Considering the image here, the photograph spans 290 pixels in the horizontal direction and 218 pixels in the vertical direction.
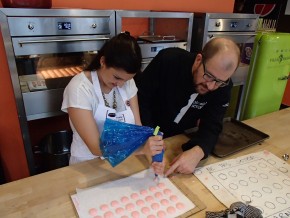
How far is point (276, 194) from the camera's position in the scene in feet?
2.93

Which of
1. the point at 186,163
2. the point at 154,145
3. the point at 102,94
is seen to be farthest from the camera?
the point at 102,94

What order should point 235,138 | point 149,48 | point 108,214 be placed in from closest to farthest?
point 108,214 < point 235,138 < point 149,48

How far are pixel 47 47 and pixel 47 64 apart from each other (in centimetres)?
18

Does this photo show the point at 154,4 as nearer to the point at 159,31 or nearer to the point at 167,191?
the point at 159,31

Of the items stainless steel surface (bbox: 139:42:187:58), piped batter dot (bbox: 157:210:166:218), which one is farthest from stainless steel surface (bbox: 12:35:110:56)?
piped batter dot (bbox: 157:210:166:218)

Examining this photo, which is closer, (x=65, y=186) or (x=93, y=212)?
(x=93, y=212)

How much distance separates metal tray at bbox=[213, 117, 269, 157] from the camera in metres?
1.14

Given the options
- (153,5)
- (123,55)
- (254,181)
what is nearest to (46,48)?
(123,55)

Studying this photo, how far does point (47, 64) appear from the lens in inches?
62.5

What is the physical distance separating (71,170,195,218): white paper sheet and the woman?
86 mm

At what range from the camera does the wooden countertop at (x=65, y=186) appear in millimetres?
763

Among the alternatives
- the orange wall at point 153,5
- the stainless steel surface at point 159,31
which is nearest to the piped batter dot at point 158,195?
the stainless steel surface at point 159,31

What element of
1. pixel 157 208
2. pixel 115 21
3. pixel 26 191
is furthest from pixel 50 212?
pixel 115 21

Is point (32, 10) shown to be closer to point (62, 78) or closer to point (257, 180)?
point (62, 78)
